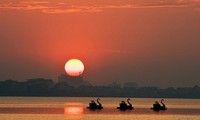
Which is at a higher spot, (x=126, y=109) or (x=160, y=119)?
(x=126, y=109)

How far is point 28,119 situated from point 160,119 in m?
19.1

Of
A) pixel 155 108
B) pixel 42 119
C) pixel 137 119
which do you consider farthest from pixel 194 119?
pixel 155 108

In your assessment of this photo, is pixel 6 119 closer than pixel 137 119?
Yes

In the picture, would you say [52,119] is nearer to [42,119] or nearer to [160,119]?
[42,119]

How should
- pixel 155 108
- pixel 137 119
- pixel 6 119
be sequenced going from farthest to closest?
pixel 155 108, pixel 137 119, pixel 6 119

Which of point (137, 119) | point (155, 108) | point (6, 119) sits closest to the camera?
point (6, 119)

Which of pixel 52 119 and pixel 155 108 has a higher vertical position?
pixel 155 108

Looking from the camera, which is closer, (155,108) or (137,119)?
(137,119)

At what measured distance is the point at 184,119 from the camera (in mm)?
105188

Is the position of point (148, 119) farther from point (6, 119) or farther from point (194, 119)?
point (6, 119)

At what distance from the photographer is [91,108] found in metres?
139

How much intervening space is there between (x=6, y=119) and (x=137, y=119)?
1910 centimetres

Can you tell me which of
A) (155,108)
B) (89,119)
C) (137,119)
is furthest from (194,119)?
(155,108)

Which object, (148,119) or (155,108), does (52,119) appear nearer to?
(148,119)
